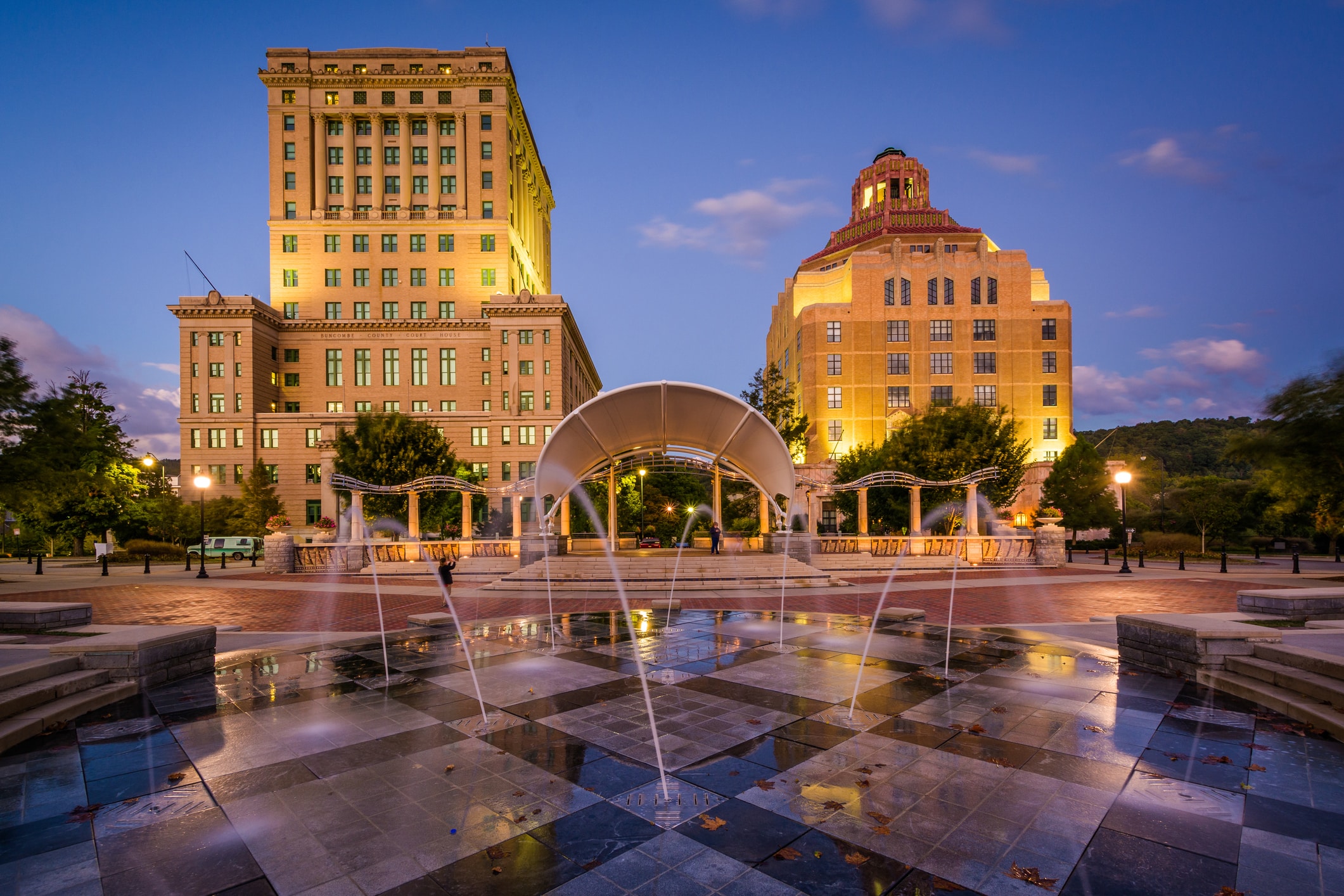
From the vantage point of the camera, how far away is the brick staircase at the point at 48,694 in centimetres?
651

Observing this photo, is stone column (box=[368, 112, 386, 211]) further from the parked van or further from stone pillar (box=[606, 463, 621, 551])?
stone pillar (box=[606, 463, 621, 551])

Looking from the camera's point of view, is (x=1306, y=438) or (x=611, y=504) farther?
(x=611, y=504)

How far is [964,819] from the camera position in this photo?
4.62 metres

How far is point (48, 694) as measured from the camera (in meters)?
7.17

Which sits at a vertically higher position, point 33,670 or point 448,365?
point 448,365

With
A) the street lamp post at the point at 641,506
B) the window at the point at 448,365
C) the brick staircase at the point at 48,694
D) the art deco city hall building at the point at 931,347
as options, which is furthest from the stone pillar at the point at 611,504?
the window at the point at 448,365

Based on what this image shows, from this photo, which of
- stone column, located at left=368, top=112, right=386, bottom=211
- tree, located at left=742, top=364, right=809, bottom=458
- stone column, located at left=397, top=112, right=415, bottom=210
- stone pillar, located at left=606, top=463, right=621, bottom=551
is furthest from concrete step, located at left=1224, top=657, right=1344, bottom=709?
stone column, located at left=368, top=112, right=386, bottom=211

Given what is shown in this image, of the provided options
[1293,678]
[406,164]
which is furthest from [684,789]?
[406,164]

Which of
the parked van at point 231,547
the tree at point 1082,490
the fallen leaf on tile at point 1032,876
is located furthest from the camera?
the tree at point 1082,490

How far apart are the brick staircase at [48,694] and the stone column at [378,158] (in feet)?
240

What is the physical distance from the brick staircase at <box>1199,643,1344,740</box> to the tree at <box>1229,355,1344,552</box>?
16361 mm

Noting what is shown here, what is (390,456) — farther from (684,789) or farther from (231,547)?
(684,789)

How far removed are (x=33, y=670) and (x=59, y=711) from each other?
3.34 ft

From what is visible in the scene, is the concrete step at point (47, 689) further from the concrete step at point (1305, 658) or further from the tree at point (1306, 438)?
the tree at point (1306, 438)
